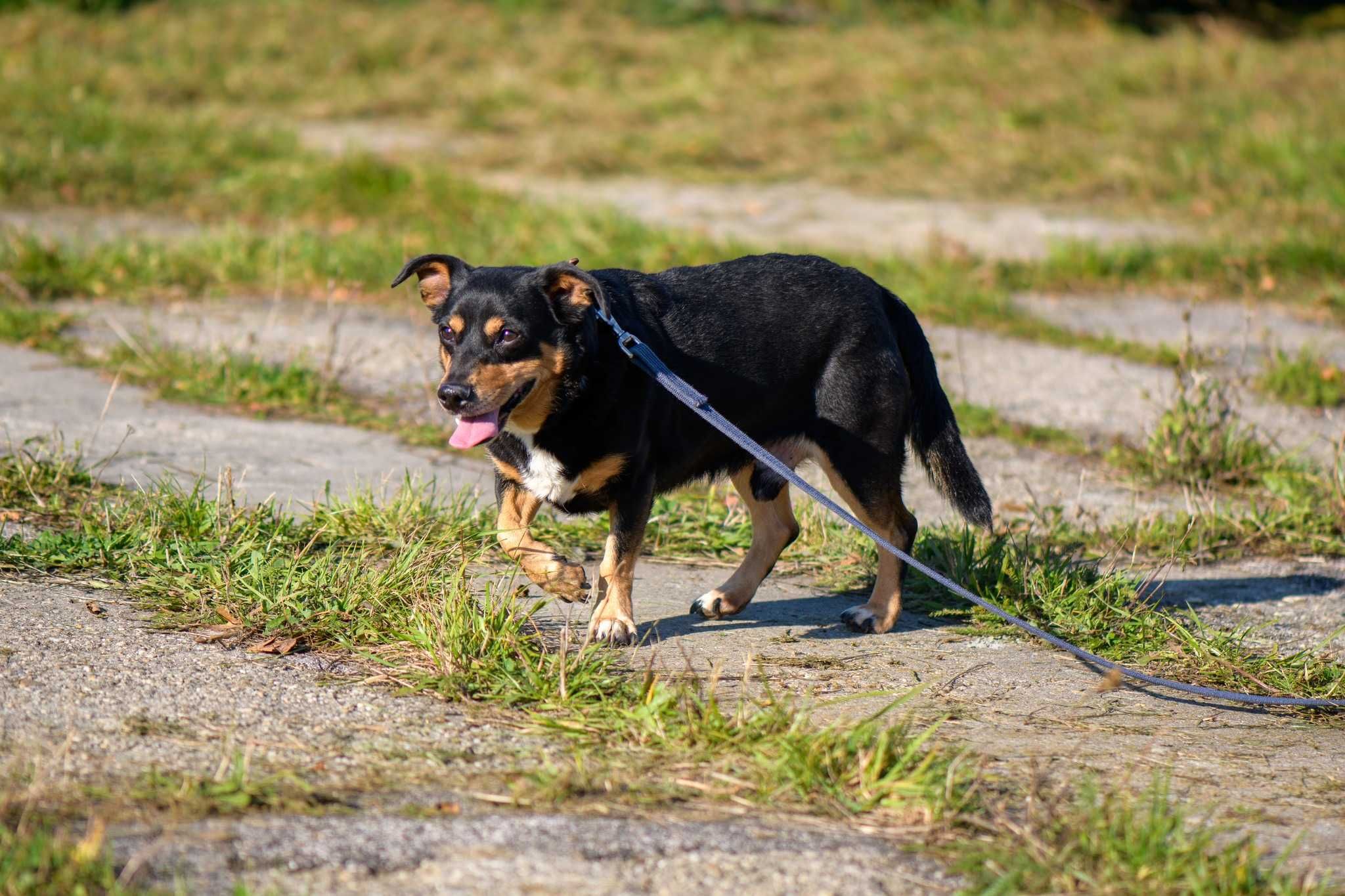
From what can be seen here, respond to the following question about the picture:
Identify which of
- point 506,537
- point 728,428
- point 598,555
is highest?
point 728,428

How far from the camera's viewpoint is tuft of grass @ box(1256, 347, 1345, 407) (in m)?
7.73

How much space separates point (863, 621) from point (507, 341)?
4.93ft

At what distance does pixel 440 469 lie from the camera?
624cm

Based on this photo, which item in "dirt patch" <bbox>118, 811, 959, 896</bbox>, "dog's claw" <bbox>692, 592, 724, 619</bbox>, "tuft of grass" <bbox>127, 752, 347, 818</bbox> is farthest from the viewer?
"dog's claw" <bbox>692, 592, 724, 619</bbox>

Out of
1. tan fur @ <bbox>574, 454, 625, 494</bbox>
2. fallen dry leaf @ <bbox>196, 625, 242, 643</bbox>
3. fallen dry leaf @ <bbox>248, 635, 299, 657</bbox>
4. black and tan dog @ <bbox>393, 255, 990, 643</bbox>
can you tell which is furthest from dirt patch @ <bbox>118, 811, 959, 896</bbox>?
tan fur @ <bbox>574, 454, 625, 494</bbox>

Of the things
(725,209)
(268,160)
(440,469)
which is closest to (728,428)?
(440,469)

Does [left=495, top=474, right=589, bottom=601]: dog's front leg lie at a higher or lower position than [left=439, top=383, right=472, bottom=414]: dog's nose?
lower

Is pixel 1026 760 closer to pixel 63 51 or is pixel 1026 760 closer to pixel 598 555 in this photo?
pixel 598 555

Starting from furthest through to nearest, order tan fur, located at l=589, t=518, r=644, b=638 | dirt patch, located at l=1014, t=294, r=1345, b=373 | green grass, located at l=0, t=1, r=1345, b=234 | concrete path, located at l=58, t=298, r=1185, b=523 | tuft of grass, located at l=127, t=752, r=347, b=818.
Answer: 1. green grass, located at l=0, t=1, r=1345, b=234
2. dirt patch, located at l=1014, t=294, r=1345, b=373
3. concrete path, located at l=58, t=298, r=1185, b=523
4. tan fur, located at l=589, t=518, r=644, b=638
5. tuft of grass, located at l=127, t=752, r=347, b=818

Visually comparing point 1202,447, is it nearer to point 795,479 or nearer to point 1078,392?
point 1078,392

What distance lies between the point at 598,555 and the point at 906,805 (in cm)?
233

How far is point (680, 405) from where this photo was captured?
4.53m

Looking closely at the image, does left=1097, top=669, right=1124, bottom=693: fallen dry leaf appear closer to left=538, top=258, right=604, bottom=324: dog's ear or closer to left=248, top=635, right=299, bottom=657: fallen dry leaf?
left=538, top=258, right=604, bottom=324: dog's ear

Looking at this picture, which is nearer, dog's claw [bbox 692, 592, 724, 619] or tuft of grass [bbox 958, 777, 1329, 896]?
tuft of grass [bbox 958, 777, 1329, 896]
